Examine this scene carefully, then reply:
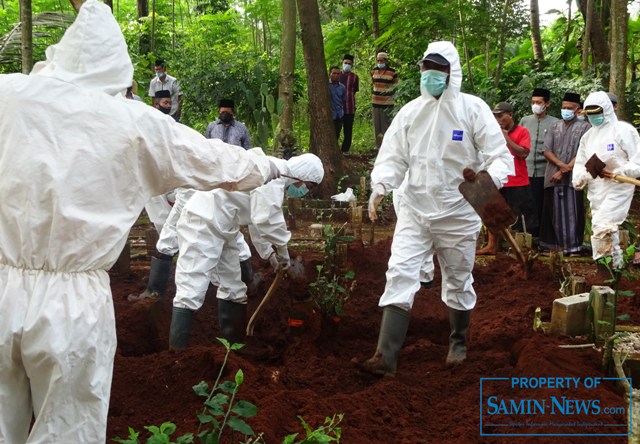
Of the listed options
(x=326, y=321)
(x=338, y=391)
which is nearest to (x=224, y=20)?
(x=326, y=321)

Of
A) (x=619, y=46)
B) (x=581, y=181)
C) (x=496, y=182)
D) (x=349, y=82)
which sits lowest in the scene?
(x=581, y=181)

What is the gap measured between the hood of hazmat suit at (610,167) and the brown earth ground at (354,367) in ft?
2.38

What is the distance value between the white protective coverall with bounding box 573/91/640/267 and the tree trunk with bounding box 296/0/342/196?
197 inches

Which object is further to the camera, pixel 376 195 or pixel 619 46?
pixel 619 46

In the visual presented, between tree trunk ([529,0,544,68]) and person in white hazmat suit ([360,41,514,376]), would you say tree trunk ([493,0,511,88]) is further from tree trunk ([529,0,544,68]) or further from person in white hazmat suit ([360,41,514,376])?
person in white hazmat suit ([360,41,514,376])

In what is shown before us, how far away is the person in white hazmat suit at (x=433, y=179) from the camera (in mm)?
4840

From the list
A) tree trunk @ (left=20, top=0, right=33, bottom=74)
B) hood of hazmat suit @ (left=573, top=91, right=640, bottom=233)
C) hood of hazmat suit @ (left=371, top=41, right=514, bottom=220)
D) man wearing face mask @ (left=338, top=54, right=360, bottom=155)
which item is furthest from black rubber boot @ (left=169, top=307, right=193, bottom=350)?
man wearing face mask @ (left=338, top=54, right=360, bottom=155)

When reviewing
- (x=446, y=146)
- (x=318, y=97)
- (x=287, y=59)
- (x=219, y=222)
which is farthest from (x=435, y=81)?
(x=287, y=59)

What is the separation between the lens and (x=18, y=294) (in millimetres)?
2678

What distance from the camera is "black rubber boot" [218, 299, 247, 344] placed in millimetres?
5977

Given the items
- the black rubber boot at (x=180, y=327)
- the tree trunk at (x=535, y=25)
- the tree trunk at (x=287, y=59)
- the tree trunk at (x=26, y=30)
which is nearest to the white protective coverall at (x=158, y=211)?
the black rubber boot at (x=180, y=327)

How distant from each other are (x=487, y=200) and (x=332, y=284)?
197 centimetres

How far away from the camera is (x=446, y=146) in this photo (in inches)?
192

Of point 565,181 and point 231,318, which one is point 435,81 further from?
point 565,181
